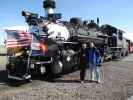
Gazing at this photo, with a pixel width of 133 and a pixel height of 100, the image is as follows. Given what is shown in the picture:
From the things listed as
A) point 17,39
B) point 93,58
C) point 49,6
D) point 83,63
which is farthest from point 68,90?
point 49,6

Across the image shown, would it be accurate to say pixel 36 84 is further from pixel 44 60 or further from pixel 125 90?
pixel 125 90

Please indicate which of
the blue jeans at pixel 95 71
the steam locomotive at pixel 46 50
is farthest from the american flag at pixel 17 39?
the blue jeans at pixel 95 71

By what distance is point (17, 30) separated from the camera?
11594mm

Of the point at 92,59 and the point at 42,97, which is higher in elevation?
the point at 92,59

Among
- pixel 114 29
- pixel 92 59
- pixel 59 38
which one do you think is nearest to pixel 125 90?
pixel 92 59

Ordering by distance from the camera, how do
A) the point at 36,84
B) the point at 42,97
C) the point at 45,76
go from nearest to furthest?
the point at 42,97
the point at 36,84
the point at 45,76

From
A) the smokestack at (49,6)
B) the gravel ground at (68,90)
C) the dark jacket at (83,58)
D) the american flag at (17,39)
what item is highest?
the smokestack at (49,6)

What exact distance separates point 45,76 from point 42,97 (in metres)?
4.88

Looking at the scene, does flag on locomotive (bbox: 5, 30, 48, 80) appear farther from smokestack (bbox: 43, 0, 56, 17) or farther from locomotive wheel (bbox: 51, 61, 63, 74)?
smokestack (bbox: 43, 0, 56, 17)

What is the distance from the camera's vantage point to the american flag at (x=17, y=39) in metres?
11.5

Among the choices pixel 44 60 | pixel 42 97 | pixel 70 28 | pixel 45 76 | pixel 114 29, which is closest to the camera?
pixel 42 97

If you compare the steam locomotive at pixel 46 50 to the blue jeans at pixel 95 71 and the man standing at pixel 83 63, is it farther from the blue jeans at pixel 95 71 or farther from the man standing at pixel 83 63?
the blue jeans at pixel 95 71

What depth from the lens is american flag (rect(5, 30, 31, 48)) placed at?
11539 mm

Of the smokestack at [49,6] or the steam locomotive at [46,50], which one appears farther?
the smokestack at [49,6]
